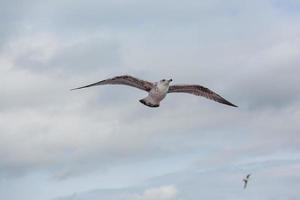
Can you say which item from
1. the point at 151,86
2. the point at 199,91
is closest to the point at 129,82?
the point at 151,86

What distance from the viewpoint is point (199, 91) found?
450ft

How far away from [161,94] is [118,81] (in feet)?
22.4

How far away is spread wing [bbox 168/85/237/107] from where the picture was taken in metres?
135

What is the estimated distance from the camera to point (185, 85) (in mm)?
135125

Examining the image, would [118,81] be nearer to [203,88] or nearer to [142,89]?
[142,89]

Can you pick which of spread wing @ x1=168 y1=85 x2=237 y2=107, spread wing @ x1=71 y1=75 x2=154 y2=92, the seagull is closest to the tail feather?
the seagull

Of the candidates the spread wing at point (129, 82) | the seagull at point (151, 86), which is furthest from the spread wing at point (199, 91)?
the spread wing at point (129, 82)

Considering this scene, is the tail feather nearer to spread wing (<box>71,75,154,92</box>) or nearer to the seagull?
the seagull

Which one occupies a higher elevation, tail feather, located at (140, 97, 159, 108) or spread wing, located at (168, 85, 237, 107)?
spread wing, located at (168, 85, 237, 107)

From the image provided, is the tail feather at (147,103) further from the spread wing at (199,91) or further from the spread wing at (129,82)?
the spread wing at (199,91)

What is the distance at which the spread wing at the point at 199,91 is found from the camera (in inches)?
5325

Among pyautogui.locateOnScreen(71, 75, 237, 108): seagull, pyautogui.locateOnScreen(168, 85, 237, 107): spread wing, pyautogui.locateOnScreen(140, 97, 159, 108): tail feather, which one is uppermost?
pyautogui.locateOnScreen(168, 85, 237, 107): spread wing

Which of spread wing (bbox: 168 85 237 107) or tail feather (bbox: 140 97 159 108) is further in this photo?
spread wing (bbox: 168 85 237 107)

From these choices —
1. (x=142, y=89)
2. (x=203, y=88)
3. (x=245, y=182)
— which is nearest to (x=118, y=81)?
(x=142, y=89)
